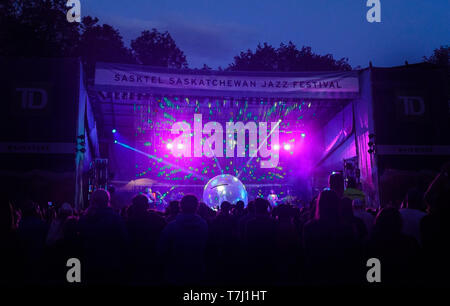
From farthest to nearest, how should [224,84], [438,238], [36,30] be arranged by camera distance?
[36,30] → [224,84] → [438,238]

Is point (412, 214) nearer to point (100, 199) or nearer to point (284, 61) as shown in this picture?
point (100, 199)

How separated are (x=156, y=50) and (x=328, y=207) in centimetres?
2542

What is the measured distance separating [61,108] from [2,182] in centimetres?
272

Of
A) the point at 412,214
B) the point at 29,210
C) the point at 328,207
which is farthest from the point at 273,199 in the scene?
the point at 328,207

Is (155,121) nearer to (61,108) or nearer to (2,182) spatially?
(61,108)

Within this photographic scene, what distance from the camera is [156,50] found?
1041 inches

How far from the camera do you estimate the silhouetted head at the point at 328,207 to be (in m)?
3.23

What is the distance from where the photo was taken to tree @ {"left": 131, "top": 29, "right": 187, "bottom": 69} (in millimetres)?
26000

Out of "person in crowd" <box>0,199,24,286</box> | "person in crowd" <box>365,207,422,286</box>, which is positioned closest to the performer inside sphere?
"person in crowd" <box>365,207,422,286</box>

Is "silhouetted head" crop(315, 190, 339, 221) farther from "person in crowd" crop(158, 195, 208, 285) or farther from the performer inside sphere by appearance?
the performer inside sphere

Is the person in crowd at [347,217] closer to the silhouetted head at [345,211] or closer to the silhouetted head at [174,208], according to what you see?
the silhouetted head at [345,211]
